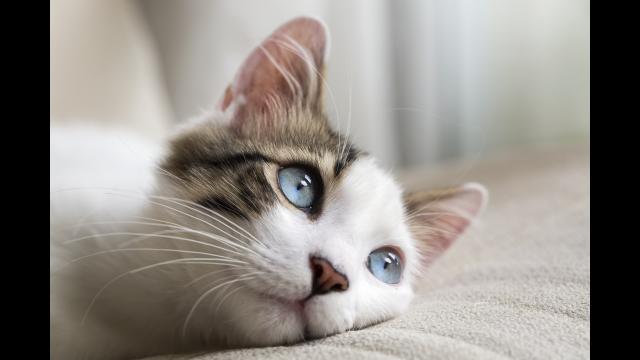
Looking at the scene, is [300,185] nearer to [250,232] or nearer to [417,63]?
[250,232]

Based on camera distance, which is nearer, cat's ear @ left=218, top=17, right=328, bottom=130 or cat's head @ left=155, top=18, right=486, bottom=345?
cat's head @ left=155, top=18, right=486, bottom=345

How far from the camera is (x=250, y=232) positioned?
76 centimetres

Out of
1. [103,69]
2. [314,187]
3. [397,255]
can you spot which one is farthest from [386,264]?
[103,69]

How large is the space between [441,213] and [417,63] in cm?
177

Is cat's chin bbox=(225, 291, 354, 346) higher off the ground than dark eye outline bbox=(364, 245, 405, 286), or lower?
lower

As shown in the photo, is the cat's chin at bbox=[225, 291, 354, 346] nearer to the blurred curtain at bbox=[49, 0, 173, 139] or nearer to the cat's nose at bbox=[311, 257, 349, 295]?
the cat's nose at bbox=[311, 257, 349, 295]

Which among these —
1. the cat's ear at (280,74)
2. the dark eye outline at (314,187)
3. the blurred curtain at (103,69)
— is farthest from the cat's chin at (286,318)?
the blurred curtain at (103,69)

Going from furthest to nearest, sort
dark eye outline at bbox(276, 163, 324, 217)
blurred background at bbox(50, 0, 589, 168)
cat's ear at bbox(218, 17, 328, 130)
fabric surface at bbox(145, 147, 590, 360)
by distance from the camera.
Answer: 1. blurred background at bbox(50, 0, 589, 168)
2. cat's ear at bbox(218, 17, 328, 130)
3. dark eye outline at bbox(276, 163, 324, 217)
4. fabric surface at bbox(145, 147, 590, 360)

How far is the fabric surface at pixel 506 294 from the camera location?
0.67 metres

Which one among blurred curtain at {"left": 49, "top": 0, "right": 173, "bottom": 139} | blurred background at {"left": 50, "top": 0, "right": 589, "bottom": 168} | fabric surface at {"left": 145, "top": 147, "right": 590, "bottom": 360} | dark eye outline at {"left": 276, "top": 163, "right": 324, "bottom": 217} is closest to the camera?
fabric surface at {"left": 145, "top": 147, "right": 590, "bottom": 360}

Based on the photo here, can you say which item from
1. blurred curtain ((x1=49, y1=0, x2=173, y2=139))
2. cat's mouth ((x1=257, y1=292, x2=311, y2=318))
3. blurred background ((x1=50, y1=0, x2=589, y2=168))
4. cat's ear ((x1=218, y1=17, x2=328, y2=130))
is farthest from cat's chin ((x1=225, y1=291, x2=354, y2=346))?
blurred background ((x1=50, y1=0, x2=589, y2=168))

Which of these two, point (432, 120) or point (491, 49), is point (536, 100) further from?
point (432, 120)

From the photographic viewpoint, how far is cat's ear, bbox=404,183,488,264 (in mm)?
1079
